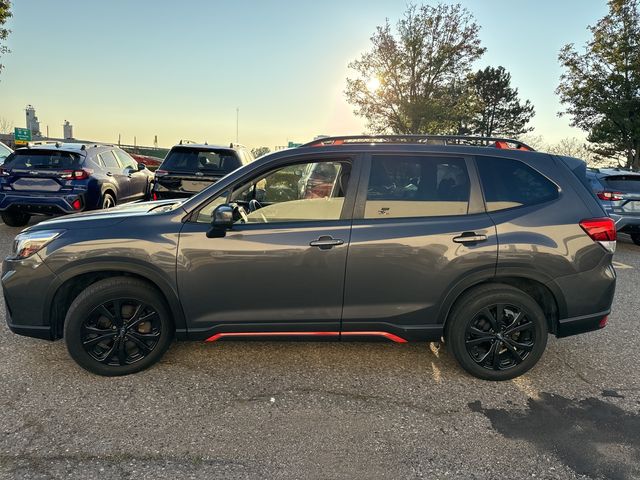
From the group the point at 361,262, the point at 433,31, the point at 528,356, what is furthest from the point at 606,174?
the point at 433,31

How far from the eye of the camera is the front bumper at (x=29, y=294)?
2984 mm

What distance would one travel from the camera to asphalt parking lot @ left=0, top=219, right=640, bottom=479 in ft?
7.53

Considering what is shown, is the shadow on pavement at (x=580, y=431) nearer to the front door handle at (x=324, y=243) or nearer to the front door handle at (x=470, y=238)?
the front door handle at (x=470, y=238)

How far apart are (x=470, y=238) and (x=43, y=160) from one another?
7.57 metres

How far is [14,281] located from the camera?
3.02 metres

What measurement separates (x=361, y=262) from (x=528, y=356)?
1480 mm

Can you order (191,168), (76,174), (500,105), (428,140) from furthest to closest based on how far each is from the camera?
(500,105) < (191,168) < (76,174) < (428,140)

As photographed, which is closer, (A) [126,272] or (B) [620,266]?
(A) [126,272]

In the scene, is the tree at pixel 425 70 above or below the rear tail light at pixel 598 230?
above

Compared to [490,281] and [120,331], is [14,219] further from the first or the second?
[490,281]

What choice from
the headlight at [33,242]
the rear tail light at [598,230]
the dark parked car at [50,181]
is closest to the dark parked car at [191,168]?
the dark parked car at [50,181]

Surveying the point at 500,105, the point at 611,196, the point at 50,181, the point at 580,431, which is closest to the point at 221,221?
the point at 580,431

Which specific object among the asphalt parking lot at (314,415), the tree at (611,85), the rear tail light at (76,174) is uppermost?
the tree at (611,85)

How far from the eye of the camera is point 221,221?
2.88 meters
